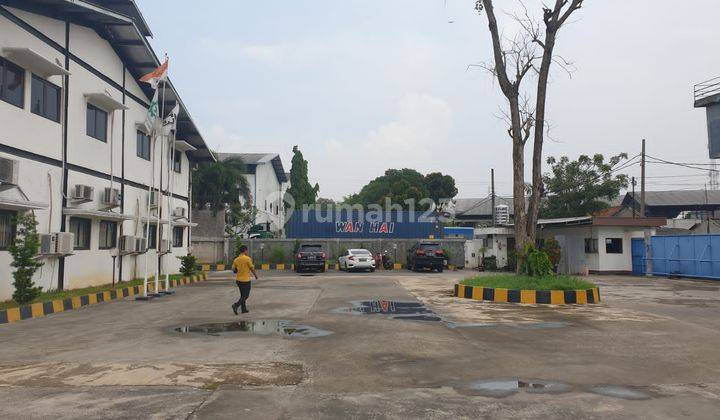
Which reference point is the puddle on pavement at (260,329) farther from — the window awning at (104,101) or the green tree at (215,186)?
the green tree at (215,186)

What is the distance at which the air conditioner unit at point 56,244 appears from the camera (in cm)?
1303

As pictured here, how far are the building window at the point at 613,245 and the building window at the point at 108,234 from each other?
2233cm

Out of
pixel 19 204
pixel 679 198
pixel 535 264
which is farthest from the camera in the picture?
pixel 679 198

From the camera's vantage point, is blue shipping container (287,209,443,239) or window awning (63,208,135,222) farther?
blue shipping container (287,209,443,239)

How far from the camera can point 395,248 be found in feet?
108

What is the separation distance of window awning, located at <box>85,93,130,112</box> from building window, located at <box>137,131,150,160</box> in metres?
2.88

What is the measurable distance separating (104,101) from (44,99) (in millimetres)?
2489

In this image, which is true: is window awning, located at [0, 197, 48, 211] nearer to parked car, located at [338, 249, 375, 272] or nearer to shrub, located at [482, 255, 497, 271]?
parked car, located at [338, 249, 375, 272]

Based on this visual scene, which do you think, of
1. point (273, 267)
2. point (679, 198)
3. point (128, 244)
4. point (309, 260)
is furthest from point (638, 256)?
point (679, 198)

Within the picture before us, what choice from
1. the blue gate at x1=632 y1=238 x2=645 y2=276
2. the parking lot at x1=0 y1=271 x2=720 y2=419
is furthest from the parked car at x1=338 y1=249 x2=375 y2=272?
the parking lot at x1=0 y1=271 x2=720 y2=419

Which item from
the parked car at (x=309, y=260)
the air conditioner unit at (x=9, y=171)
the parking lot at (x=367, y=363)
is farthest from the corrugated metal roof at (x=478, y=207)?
the air conditioner unit at (x=9, y=171)

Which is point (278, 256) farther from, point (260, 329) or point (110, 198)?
point (260, 329)

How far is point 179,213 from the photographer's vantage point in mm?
24156

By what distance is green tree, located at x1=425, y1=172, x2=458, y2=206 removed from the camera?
5828cm
